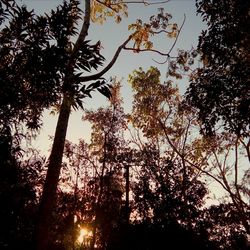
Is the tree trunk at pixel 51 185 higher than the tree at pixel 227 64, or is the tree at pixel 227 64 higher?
the tree at pixel 227 64

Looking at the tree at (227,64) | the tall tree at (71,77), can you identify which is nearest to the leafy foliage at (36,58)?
the tall tree at (71,77)

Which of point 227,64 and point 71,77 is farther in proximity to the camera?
point 227,64

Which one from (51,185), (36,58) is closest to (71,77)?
(36,58)

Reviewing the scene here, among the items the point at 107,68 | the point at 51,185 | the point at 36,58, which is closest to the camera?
the point at 36,58

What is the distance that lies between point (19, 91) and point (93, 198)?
26023 mm

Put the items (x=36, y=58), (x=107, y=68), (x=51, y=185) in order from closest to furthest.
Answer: (x=36, y=58) < (x=51, y=185) < (x=107, y=68)

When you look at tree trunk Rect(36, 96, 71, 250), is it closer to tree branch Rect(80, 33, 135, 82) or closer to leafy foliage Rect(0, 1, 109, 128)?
tree branch Rect(80, 33, 135, 82)

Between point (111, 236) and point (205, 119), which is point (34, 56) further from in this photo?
point (111, 236)

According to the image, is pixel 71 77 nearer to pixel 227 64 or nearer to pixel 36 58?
pixel 36 58

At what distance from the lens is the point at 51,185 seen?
9.32 m

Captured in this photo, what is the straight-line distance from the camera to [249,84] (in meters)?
10.5

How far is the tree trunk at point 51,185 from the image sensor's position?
866 centimetres

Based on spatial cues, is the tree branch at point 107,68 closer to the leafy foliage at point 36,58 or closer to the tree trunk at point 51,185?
the tree trunk at point 51,185

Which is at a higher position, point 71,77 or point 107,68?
point 107,68
